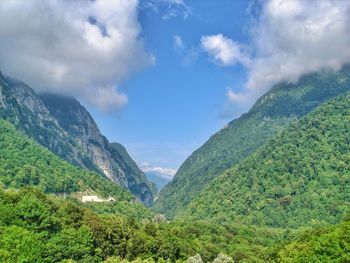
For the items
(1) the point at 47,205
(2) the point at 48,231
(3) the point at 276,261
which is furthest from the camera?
(3) the point at 276,261

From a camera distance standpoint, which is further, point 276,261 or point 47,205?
point 276,261

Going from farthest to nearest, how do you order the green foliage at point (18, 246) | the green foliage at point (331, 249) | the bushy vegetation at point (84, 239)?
the bushy vegetation at point (84, 239) → the green foliage at point (331, 249) → the green foliage at point (18, 246)

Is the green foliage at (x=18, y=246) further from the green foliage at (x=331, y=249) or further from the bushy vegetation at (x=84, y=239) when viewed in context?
the green foliage at (x=331, y=249)

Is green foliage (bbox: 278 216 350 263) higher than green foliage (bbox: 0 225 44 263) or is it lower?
lower

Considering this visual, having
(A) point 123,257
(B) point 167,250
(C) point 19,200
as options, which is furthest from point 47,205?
(B) point 167,250

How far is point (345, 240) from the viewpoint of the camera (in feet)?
331

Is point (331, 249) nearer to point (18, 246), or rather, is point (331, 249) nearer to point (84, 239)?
point (84, 239)

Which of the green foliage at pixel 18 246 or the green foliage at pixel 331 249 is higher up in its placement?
the green foliage at pixel 18 246

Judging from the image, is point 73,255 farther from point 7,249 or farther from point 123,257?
point 7,249

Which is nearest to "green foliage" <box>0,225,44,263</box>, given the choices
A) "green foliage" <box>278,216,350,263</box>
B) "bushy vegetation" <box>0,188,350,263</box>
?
"bushy vegetation" <box>0,188,350,263</box>

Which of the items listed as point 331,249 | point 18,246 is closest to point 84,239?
point 18,246

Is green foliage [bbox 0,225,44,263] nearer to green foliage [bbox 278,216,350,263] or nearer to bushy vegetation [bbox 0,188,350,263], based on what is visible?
bushy vegetation [bbox 0,188,350,263]

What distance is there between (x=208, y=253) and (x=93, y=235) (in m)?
56.7

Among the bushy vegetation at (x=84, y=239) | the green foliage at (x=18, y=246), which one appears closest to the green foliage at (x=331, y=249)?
the bushy vegetation at (x=84, y=239)
